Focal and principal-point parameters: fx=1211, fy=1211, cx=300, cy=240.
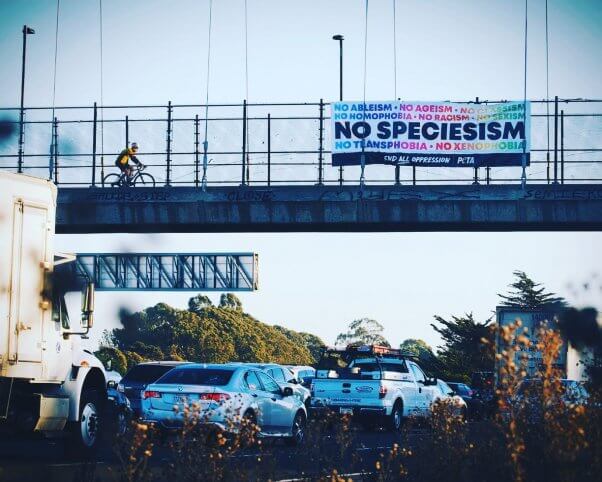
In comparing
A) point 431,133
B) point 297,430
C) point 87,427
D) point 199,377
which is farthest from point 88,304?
point 431,133

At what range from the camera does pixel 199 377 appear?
21.2 m

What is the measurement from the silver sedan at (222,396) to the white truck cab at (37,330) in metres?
1.96

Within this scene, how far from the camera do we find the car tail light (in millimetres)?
20391

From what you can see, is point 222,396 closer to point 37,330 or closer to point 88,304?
point 88,304

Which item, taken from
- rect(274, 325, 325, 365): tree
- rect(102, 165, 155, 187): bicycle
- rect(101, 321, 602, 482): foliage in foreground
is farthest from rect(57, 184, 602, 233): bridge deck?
rect(274, 325, 325, 365): tree

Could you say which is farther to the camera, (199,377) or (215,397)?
(199,377)

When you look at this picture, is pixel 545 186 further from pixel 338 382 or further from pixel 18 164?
pixel 18 164

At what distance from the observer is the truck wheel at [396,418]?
94.0 ft

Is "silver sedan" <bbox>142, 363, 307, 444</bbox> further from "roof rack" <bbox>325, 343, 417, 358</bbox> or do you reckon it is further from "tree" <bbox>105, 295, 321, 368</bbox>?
"tree" <bbox>105, 295, 321, 368</bbox>

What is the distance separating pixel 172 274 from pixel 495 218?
18.6 metres

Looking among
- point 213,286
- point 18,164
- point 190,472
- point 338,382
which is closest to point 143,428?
point 190,472

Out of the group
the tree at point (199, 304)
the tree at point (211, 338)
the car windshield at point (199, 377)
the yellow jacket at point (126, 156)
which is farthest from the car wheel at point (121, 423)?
the tree at point (199, 304)

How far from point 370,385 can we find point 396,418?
1.15 metres

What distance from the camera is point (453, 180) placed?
3503 centimetres
